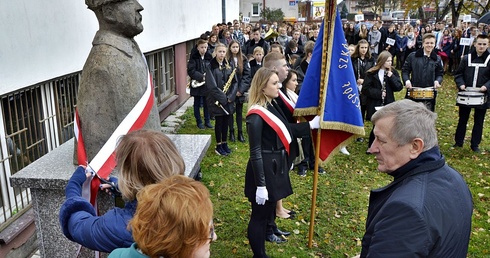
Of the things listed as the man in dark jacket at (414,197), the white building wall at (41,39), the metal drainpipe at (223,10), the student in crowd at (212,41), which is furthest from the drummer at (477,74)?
the metal drainpipe at (223,10)

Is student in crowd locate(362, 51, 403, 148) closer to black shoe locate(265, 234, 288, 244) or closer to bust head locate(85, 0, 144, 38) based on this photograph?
black shoe locate(265, 234, 288, 244)

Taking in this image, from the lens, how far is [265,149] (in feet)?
13.9

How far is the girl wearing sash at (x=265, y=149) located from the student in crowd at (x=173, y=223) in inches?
95.8

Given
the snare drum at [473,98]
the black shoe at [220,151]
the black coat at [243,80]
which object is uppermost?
the black coat at [243,80]

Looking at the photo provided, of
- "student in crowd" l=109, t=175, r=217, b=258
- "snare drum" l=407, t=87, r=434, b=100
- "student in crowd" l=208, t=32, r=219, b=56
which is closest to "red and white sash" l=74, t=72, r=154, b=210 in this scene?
"student in crowd" l=109, t=175, r=217, b=258

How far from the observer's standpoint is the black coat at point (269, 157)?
4.12 m

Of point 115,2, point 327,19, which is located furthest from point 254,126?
point 115,2

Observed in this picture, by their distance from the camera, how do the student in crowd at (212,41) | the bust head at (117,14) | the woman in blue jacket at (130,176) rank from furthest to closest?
the student in crowd at (212,41) → the bust head at (117,14) → the woman in blue jacket at (130,176)

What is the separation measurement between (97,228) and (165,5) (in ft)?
27.7

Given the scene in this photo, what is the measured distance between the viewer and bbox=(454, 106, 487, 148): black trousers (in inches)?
311

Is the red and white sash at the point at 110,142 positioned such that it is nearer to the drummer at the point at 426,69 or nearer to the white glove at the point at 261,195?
the white glove at the point at 261,195

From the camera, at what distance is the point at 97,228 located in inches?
86.4

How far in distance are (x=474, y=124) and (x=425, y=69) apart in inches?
54.0

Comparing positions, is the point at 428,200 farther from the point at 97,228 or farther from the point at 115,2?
the point at 115,2
